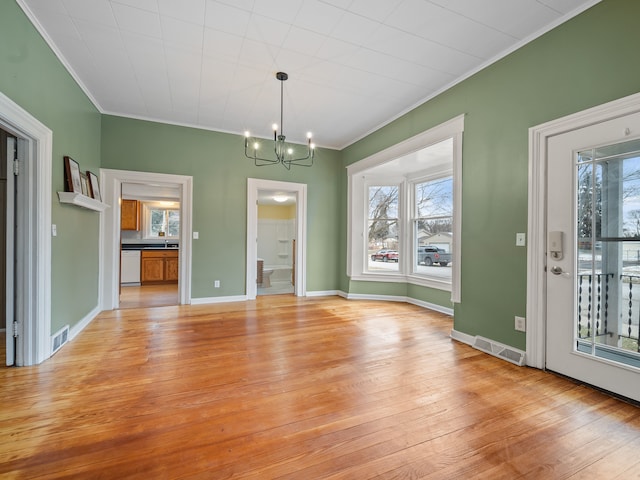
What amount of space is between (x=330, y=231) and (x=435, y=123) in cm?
279

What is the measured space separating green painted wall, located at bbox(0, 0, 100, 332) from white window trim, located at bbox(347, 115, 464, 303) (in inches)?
151

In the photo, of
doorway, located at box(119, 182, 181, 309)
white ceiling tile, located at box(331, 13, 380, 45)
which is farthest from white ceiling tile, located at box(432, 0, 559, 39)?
doorway, located at box(119, 182, 181, 309)

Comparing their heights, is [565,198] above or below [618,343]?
above

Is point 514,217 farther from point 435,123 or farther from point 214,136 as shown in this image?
point 214,136

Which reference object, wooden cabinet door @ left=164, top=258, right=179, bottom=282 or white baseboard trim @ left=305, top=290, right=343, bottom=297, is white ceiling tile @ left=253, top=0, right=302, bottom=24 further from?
wooden cabinet door @ left=164, top=258, right=179, bottom=282

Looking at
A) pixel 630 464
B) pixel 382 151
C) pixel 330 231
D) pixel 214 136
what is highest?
pixel 214 136

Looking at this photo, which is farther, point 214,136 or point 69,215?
point 214,136

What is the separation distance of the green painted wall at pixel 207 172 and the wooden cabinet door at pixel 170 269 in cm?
265

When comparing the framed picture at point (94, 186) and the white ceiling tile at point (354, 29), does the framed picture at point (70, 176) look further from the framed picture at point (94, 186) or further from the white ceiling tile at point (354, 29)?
the white ceiling tile at point (354, 29)

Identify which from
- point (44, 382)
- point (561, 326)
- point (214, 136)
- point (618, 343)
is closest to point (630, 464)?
point (618, 343)

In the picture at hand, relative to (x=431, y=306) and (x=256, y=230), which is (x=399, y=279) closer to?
(x=431, y=306)

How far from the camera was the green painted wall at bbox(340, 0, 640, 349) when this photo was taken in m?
2.08

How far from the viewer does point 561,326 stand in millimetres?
2363

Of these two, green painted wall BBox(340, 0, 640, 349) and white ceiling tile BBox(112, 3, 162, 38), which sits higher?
white ceiling tile BBox(112, 3, 162, 38)
